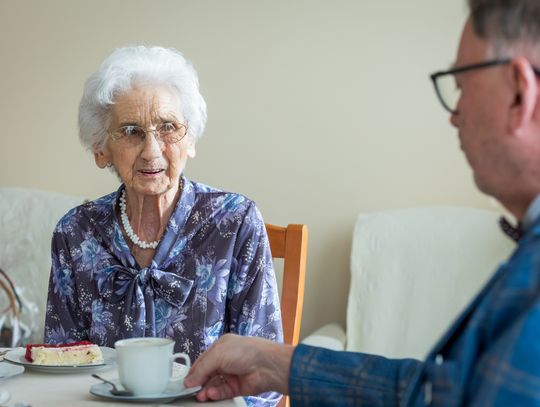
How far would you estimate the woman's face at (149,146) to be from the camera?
1.91 metres

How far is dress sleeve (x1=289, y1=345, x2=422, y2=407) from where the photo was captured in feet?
3.35

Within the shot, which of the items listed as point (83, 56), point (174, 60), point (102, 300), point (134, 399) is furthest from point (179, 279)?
point (83, 56)

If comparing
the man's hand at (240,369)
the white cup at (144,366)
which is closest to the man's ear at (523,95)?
the man's hand at (240,369)

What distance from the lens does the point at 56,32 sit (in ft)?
10.9

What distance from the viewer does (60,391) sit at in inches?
48.3

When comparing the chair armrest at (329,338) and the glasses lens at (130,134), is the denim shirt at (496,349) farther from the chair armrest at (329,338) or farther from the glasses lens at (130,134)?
the chair armrest at (329,338)

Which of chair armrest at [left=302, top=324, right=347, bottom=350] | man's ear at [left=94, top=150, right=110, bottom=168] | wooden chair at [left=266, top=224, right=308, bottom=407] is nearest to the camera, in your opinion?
wooden chair at [left=266, top=224, right=308, bottom=407]

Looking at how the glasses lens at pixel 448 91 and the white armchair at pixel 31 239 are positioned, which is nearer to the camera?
the glasses lens at pixel 448 91

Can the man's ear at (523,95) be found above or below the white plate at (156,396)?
above

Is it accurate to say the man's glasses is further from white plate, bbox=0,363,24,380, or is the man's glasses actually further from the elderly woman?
the elderly woman

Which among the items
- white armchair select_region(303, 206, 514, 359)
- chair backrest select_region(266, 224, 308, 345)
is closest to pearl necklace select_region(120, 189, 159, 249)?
chair backrest select_region(266, 224, 308, 345)

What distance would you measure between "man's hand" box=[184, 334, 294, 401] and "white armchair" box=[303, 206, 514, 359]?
4.86ft

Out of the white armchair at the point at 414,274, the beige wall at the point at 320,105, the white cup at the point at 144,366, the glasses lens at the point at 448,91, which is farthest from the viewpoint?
the beige wall at the point at 320,105

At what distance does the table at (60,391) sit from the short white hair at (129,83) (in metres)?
0.77
